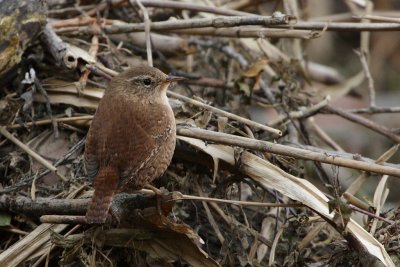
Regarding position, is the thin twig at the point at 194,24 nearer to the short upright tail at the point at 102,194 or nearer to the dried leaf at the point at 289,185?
the dried leaf at the point at 289,185

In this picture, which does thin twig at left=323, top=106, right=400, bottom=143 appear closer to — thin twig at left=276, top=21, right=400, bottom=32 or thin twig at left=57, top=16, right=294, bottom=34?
thin twig at left=276, top=21, right=400, bottom=32

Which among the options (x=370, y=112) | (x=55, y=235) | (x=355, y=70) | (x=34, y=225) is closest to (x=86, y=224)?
(x=55, y=235)

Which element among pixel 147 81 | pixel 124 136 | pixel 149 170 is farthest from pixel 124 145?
pixel 147 81

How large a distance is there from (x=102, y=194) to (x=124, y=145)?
30cm

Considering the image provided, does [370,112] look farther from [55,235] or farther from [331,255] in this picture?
[55,235]

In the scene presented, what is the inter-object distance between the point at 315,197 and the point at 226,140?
0.49m

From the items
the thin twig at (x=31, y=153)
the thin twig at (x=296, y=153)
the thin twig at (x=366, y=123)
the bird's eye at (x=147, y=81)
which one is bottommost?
the thin twig at (x=366, y=123)

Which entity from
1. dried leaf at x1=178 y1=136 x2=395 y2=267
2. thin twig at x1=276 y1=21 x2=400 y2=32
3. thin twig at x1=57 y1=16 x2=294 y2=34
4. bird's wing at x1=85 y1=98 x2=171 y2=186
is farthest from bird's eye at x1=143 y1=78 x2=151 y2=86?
thin twig at x1=276 y1=21 x2=400 y2=32

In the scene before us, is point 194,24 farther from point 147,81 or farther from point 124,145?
point 124,145

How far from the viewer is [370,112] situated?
189 inches

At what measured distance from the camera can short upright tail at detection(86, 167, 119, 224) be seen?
336cm

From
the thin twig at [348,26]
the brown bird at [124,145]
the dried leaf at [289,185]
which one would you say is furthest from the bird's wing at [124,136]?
the thin twig at [348,26]

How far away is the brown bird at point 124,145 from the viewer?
11.4 ft

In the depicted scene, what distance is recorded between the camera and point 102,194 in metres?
3.42
